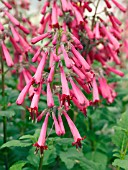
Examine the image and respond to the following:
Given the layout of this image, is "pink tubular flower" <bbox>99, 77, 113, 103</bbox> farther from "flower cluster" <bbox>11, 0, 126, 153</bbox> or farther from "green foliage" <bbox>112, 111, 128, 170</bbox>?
"green foliage" <bbox>112, 111, 128, 170</bbox>

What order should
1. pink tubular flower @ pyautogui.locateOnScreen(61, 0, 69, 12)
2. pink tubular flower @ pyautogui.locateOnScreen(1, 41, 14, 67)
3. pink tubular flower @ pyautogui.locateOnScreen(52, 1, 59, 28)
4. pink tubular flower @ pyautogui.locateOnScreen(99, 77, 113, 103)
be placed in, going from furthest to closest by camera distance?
pink tubular flower @ pyautogui.locateOnScreen(99, 77, 113, 103) < pink tubular flower @ pyautogui.locateOnScreen(1, 41, 14, 67) < pink tubular flower @ pyautogui.locateOnScreen(61, 0, 69, 12) < pink tubular flower @ pyautogui.locateOnScreen(52, 1, 59, 28)

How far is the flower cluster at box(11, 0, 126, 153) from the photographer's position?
3994mm

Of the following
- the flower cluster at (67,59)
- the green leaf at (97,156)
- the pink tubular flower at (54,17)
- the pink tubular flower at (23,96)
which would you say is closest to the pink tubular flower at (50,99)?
the flower cluster at (67,59)

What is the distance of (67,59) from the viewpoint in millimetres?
3943

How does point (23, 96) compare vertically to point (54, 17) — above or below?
below

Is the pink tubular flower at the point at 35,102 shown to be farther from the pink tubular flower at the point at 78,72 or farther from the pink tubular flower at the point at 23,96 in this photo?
the pink tubular flower at the point at 78,72

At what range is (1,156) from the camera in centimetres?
538

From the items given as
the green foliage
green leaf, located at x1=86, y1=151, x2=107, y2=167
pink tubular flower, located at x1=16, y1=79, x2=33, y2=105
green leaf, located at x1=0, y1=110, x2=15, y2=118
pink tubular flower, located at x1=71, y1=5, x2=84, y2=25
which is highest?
pink tubular flower, located at x1=71, y1=5, x2=84, y2=25

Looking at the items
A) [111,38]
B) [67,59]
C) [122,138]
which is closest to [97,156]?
[122,138]

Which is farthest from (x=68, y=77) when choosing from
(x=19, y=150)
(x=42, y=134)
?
(x=19, y=150)

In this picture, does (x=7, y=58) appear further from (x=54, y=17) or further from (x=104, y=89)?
(x=104, y=89)

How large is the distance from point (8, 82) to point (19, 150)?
1.17 meters

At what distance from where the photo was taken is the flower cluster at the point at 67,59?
157 inches

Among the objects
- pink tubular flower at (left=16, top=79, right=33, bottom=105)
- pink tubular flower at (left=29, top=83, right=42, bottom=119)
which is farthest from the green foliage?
pink tubular flower at (left=16, top=79, right=33, bottom=105)
